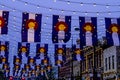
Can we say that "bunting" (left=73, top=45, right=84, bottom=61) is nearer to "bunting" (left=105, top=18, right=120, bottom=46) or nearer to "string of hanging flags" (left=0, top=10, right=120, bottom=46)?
"string of hanging flags" (left=0, top=10, right=120, bottom=46)

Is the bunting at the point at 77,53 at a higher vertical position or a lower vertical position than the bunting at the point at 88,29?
lower

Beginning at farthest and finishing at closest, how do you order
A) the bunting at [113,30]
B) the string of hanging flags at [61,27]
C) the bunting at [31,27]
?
the bunting at [113,30] < the string of hanging flags at [61,27] < the bunting at [31,27]

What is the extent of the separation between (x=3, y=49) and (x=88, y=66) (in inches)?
970

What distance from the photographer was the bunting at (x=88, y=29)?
2782 cm

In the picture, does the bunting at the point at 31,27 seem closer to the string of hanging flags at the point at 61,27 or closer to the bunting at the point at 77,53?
the string of hanging flags at the point at 61,27

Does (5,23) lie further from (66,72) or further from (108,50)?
(66,72)

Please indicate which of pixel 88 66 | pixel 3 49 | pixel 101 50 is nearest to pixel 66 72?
pixel 88 66

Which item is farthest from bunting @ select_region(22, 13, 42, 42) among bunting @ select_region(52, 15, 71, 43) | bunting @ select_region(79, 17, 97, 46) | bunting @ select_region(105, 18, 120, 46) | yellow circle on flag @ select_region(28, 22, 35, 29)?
bunting @ select_region(105, 18, 120, 46)

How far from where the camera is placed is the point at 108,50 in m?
49.4

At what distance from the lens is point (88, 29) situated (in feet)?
93.6

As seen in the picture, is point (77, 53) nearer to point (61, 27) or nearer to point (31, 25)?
point (61, 27)

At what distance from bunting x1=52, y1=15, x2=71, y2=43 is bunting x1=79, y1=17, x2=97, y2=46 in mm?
940

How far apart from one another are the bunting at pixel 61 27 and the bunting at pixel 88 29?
940 mm

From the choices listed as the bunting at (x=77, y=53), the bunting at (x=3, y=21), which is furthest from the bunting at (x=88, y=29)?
the bunting at (x=77, y=53)
